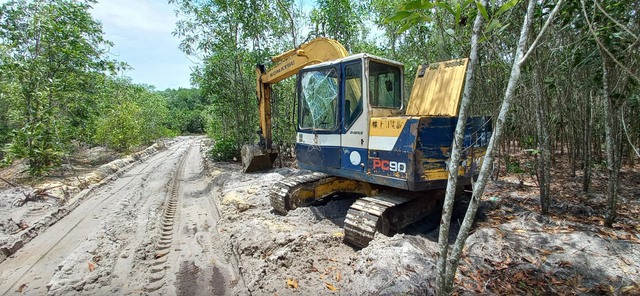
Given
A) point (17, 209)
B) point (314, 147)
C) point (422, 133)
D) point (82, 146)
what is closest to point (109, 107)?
point (82, 146)

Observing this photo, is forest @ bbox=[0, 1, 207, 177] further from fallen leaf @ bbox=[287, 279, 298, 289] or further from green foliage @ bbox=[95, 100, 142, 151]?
fallen leaf @ bbox=[287, 279, 298, 289]

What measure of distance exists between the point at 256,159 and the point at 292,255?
5369 millimetres

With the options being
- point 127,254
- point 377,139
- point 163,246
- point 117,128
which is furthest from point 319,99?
point 117,128

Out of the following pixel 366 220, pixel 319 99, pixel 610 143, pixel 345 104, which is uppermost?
pixel 319 99

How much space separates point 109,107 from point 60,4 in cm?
814

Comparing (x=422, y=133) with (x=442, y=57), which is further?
(x=442, y=57)

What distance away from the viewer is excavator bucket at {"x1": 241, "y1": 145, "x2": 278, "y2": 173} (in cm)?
863

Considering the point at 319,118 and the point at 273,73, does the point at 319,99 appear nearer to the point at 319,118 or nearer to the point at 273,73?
the point at 319,118

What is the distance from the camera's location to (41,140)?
859 centimetres

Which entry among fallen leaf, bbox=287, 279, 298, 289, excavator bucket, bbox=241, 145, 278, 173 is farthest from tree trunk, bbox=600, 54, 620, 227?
excavator bucket, bbox=241, 145, 278, 173

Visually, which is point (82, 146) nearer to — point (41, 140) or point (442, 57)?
point (41, 140)

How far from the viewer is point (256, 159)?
28.4 feet

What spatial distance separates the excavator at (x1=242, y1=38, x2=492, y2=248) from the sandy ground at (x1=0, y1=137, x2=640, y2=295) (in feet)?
1.34

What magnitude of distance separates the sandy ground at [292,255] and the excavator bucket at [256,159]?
2.87 metres
